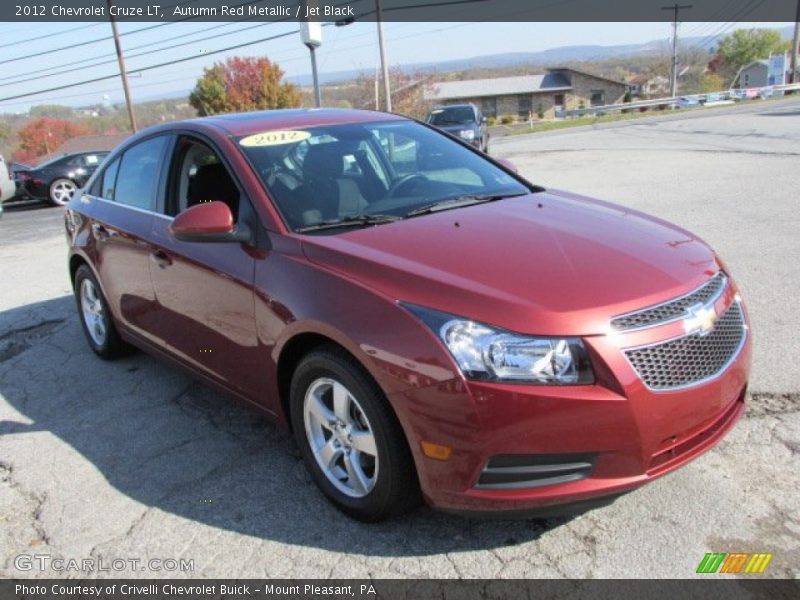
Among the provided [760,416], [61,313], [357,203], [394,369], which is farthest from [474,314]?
[61,313]

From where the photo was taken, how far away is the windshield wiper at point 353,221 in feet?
10.5

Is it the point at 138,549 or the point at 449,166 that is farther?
the point at 449,166

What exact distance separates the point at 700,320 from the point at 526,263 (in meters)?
0.68

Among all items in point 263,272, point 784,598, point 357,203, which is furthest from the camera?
point 357,203

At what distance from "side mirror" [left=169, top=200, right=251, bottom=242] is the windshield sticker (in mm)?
521

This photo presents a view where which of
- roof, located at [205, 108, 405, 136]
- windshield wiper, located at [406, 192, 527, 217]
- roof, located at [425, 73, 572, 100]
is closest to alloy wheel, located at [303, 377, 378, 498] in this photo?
windshield wiper, located at [406, 192, 527, 217]

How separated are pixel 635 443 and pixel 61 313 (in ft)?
19.5

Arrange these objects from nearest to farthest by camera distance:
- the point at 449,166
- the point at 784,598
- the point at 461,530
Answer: the point at 784,598 → the point at 461,530 → the point at 449,166

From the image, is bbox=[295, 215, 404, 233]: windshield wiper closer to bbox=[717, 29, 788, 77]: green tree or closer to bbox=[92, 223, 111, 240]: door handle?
bbox=[92, 223, 111, 240]: door handle

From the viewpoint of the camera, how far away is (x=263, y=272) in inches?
123

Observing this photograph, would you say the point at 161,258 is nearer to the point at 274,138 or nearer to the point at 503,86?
the point at 274,138

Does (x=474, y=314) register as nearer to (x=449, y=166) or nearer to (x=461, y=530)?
(x=461, y=530)

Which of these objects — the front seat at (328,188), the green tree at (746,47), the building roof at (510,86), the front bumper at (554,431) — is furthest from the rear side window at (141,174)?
the green tree at (746,47)

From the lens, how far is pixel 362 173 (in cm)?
370
